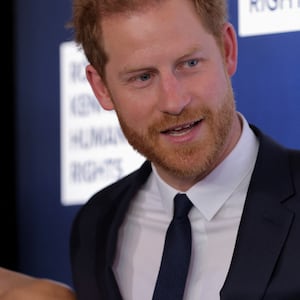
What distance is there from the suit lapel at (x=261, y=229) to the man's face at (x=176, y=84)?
10cm

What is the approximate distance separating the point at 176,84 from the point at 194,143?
0.11 metres

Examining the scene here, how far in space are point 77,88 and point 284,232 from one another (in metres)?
1.04

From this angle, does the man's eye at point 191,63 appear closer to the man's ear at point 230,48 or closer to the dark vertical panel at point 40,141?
the man's ear at point 230,48

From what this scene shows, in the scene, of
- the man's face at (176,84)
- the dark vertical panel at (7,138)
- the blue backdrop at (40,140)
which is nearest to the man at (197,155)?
the man's face at (176,84)

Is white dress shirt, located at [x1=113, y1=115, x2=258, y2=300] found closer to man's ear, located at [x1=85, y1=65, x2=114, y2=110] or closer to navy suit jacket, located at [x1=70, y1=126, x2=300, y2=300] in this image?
navy suit jacket, located at [x1=70, y1=126, x2=300, y2=300]

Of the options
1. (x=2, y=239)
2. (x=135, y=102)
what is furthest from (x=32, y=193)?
(x=135, y=102)

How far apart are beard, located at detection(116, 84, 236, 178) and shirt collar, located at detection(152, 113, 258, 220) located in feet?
0.13

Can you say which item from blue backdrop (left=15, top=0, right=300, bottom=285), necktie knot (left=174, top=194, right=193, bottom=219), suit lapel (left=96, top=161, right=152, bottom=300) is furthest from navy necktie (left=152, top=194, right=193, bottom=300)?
blue backdrop (left=15, top=0, right=300, bottom=285)

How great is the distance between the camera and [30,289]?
1.67 meters

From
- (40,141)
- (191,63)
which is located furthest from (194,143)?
(40,141)

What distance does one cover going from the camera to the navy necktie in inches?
63.6

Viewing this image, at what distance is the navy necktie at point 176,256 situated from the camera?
5.30 ft

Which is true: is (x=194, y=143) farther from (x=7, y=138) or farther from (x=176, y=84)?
(x=7, y=138)

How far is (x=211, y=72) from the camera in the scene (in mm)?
1578
